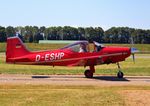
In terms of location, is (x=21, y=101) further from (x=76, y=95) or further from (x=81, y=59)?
(x=81, y=59)

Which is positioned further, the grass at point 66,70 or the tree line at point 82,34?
the tree line at point 82,34

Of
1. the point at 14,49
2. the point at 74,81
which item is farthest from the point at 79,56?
the point at 14,49

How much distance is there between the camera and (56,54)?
2397 cm

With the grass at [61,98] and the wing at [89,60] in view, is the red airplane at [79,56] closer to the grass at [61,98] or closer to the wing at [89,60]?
the wing at [89,60]

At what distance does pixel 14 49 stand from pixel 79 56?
4.33 meters

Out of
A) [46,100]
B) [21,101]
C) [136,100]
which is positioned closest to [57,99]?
[46,100]

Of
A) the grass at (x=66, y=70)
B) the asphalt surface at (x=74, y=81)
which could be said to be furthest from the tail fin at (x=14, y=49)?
the grass at (x=66, y=70)

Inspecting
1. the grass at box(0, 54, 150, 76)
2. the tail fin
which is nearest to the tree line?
the grass at box(0, 54, 150, 76)

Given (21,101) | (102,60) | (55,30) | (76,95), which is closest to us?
(21,101)

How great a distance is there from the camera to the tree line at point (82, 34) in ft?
522

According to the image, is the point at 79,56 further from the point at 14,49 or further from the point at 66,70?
the point at 66,70

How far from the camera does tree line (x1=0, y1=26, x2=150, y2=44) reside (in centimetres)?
15900

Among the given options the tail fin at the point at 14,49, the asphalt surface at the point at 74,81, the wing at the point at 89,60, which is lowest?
the asphalt surface at the point at 74,81

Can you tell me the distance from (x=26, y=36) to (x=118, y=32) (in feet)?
135
